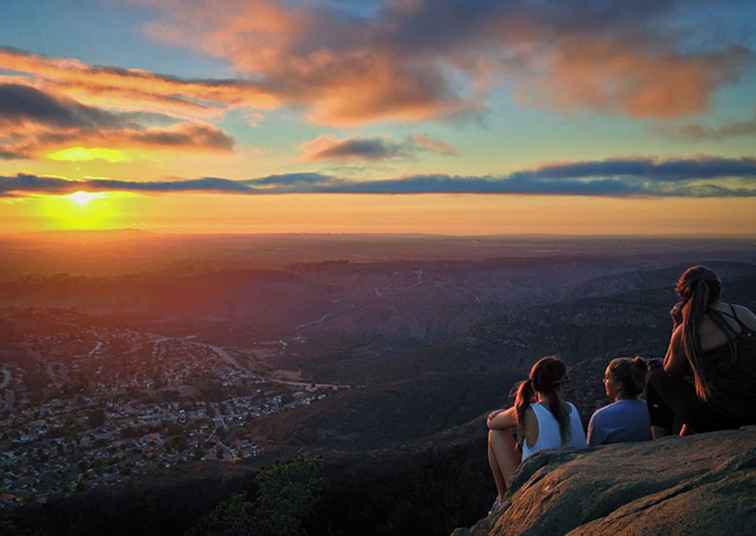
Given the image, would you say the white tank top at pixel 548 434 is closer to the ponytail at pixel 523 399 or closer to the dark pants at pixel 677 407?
the ponytail at pixel 523 399

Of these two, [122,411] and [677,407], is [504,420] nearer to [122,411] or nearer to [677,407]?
[677,407]

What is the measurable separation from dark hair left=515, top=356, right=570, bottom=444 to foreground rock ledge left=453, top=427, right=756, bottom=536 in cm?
40

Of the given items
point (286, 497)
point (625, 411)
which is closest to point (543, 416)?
point (625, 411)

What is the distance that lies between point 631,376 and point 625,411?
38 centimetres

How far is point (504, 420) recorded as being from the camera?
6.88 m

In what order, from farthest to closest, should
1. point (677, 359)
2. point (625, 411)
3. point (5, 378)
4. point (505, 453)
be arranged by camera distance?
point (5, 378), point (505, 453), point (625, 411), point (677, 359)

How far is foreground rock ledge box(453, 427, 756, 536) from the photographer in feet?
13.5

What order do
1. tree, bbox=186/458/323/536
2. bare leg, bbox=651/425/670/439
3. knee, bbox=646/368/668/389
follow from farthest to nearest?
1. tree, bbox=186/458/323/536
2. bare leg, bbox=651/425/670/439
3. knee, bbox=646/368/668/389

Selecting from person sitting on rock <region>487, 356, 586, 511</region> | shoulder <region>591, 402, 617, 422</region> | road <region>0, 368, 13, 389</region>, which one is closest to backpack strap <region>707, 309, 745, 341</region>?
person sitting on rock <region>487, 356, 586, 511</region>

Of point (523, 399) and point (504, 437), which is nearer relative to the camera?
point (523, 399)

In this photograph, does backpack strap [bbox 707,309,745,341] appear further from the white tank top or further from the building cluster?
the building cluster

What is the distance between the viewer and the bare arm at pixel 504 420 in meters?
6.79

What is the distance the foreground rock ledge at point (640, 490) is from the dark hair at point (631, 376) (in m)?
0.70

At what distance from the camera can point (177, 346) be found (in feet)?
245
